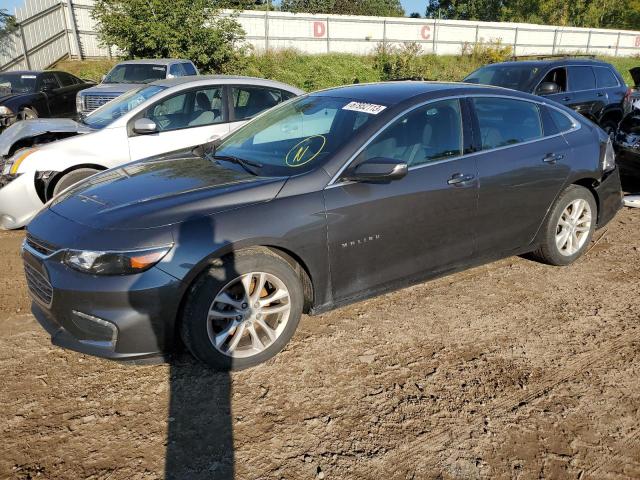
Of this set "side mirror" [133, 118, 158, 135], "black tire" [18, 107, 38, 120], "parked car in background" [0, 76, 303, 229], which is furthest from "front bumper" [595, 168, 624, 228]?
"black tire" [18, 107, 38, 120]

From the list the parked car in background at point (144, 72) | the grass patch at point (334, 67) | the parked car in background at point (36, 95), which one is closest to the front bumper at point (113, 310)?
the parked car in background at point (144, 72)

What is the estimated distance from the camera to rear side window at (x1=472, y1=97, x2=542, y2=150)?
4.03 metres

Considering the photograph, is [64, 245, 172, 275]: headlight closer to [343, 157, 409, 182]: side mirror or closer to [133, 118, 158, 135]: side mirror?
[343, 157, 409, 182]: side mirror

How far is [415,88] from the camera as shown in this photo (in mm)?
4023

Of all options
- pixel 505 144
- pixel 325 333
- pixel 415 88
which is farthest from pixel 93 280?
pixel 505 144

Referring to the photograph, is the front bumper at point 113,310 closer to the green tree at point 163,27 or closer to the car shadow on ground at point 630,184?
the car shadow on ground at point 630,184

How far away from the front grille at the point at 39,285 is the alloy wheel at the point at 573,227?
152 inches

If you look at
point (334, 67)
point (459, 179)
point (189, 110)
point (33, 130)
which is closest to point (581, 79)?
point (189, 110)

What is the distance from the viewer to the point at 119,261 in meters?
2.86

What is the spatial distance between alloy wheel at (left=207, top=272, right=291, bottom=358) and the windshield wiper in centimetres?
76

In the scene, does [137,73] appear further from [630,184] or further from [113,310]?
[113,310]

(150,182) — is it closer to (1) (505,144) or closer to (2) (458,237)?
(2) (458,237)

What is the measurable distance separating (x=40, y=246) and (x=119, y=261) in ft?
2.06

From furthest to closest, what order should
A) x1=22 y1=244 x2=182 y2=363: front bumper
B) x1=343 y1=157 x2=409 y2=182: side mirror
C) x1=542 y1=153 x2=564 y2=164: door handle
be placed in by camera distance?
1. x1=542 y1=153 x2=564 y2=164: door handle
2. x1=343 y1=157 x2=409 y2=182: side mirror
3. x1=22 y1=244 x2=182 y2=363: front bumper
